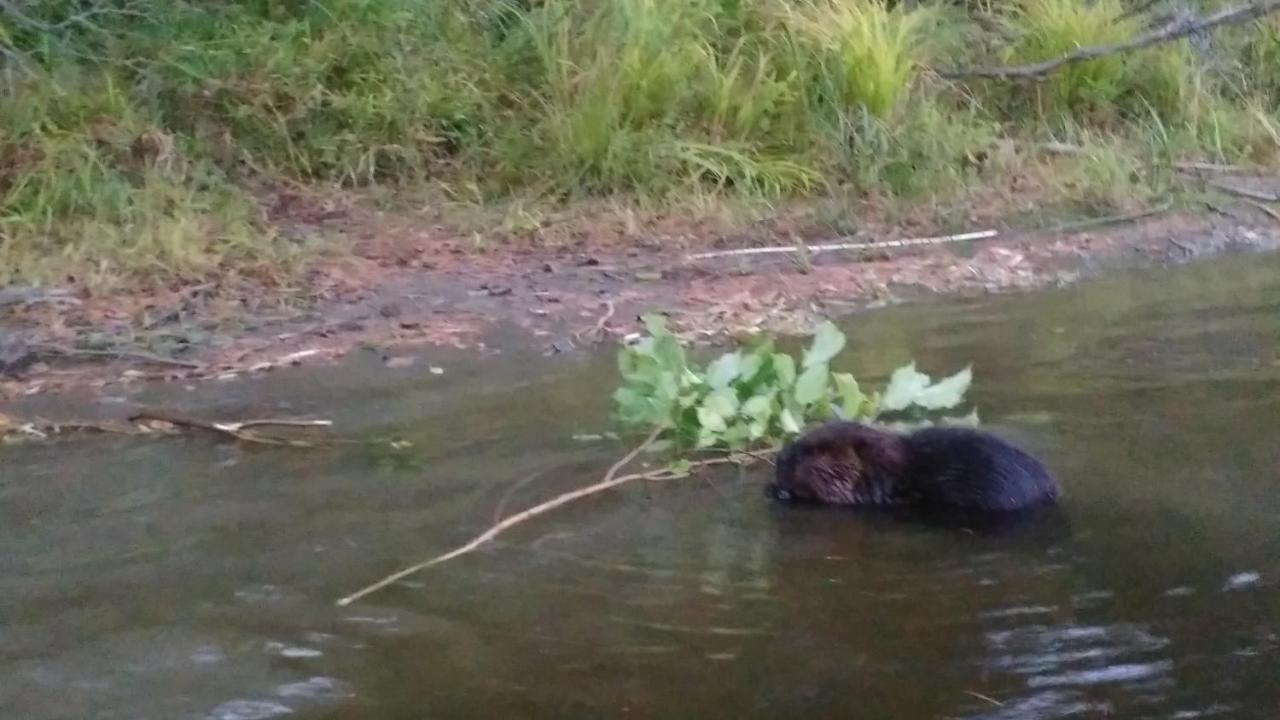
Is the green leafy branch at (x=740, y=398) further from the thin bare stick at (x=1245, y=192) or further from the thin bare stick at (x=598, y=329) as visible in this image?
the thin bare stick at (x=1245, y=192)

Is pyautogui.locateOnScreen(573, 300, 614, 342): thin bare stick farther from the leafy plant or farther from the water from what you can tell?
the leafy plant

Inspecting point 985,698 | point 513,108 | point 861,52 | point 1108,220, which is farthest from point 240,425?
point 1108,220

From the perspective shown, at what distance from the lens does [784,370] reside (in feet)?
16.9

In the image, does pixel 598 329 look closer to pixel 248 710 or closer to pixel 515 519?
pixel 515 519

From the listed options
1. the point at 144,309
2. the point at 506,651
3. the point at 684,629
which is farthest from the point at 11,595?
the point at 144,309

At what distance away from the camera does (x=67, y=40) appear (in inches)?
361

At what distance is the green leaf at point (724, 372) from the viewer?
5148 mm

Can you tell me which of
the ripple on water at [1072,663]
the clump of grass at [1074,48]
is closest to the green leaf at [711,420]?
the ripple on water at [1072,663]

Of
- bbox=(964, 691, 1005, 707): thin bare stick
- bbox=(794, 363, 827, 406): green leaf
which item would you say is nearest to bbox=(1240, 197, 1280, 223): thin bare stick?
bbox=(794, 363, 827, 406): green leaf

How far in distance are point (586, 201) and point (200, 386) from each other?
3.19 m

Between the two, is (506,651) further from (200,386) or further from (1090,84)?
(1090,84)

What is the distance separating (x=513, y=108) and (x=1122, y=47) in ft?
12.4

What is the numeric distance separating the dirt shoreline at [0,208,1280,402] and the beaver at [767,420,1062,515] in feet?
7.35

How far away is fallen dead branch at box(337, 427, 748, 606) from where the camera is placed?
Answer: 403 cm
